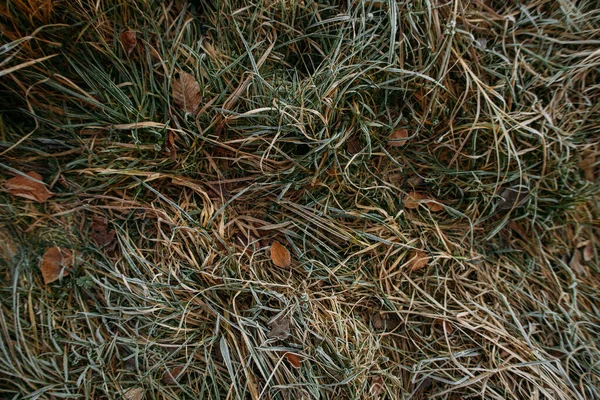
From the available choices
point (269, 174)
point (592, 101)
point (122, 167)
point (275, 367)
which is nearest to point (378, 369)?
point (275, 367)

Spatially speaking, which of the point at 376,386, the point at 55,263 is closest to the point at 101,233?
the point at 55,263

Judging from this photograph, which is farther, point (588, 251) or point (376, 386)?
point (588, 251)

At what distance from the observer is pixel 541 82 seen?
4.81 ft

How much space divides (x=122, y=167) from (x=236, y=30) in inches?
23.1

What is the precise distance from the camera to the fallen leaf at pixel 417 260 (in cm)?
138

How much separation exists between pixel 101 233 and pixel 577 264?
5.54 ft

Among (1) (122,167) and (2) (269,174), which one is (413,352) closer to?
(2) (269,174)

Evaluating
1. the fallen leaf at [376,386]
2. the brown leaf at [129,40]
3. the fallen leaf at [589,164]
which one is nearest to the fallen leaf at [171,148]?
the brown leaf at [129,40]

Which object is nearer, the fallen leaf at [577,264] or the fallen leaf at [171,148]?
the fallen leaf at [171,148]

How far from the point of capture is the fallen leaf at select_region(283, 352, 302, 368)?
4.13 ft

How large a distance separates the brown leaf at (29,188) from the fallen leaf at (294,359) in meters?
0.93

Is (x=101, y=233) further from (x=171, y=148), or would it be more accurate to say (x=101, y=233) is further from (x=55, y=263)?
(x=171, y=148)

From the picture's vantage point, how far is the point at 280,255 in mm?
1341

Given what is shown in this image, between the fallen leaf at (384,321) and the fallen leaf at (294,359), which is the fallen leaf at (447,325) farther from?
the fallen leaf at (294,359)
